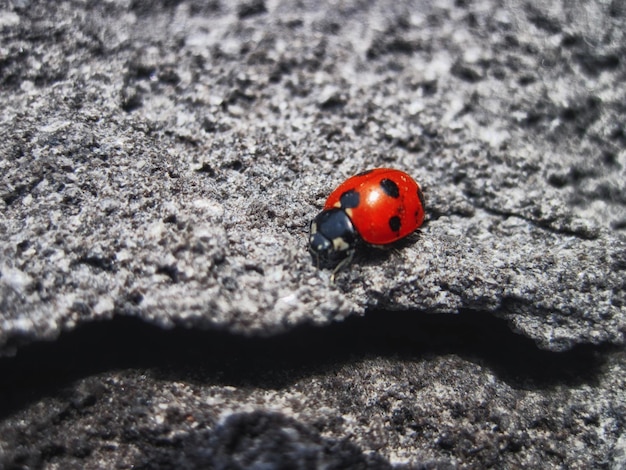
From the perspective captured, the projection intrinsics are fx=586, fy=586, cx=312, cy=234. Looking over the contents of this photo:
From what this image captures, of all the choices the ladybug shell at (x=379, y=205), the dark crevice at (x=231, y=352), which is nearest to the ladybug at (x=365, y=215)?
the ladybug shell at (x=379, y=205)

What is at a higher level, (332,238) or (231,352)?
(332,238)

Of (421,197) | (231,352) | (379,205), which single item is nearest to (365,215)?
(379,205)

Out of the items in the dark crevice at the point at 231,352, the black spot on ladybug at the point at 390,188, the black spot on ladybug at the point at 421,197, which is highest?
the black spot on ladybug at the point at 390,188

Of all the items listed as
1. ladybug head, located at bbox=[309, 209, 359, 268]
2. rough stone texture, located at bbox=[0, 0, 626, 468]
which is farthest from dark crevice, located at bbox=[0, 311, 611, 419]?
ladybug head, located at bbox=[309, 209, 359, 268]

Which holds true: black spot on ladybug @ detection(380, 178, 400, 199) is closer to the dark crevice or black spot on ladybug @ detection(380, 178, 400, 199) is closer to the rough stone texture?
the rough stone texture

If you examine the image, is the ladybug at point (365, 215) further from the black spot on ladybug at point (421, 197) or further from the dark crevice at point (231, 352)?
the dark crevice at point (231, 352)

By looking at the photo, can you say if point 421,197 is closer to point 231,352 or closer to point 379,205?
point 379,205

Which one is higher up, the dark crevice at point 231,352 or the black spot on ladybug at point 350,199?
the black spot on ladybug at point 350,199
